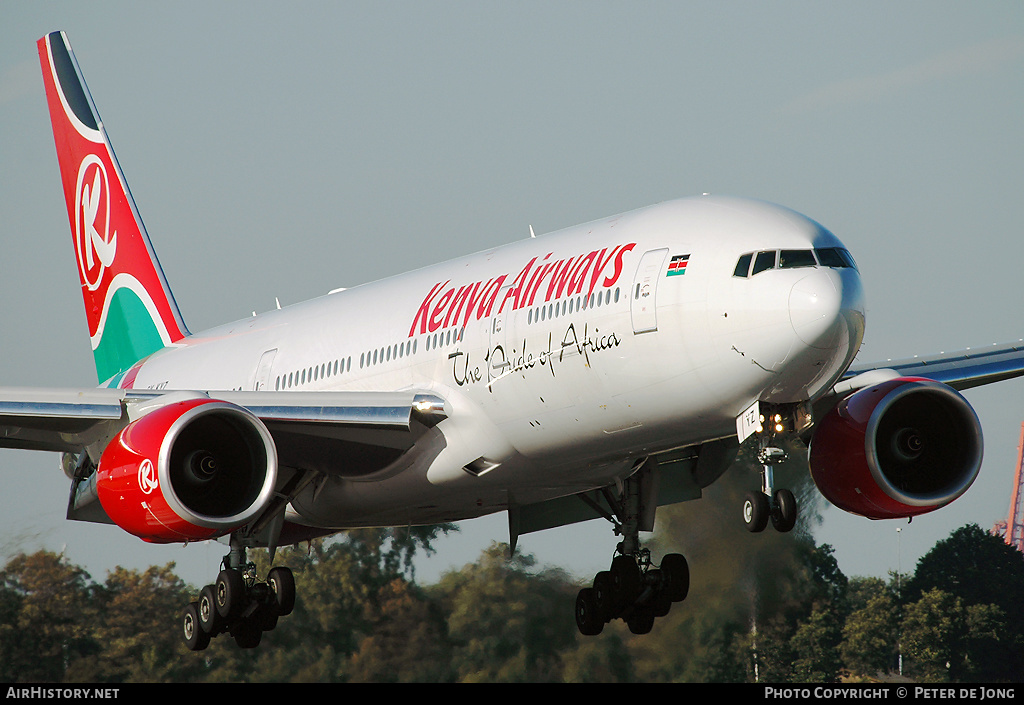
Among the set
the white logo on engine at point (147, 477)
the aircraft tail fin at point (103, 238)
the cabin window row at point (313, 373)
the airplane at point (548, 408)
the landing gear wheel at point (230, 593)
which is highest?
the aircraft tail fin at point (103, 238)

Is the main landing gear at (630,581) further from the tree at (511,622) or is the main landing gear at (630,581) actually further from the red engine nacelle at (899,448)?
the tree at (511,622)

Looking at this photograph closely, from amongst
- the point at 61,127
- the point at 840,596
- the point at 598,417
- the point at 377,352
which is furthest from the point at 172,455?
the point at 840,596

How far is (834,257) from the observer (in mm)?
15656

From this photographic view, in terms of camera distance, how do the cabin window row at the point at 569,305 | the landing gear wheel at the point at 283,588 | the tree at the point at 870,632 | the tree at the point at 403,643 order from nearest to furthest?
the cabin window row at the point at 569,305 < the landing gear wheel at the point at 283,588 < the tree at the point at 403,643 < the tree at the point at 870,632

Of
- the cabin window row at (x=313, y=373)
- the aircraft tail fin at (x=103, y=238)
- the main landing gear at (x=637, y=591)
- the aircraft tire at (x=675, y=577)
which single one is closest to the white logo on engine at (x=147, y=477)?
the cabin window row at (x=313, y=373)

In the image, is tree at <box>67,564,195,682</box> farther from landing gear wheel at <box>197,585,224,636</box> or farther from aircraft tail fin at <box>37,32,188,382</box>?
landing gear wheel at <box>197,585,224,636</box>

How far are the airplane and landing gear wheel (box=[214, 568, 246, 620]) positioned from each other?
33mm

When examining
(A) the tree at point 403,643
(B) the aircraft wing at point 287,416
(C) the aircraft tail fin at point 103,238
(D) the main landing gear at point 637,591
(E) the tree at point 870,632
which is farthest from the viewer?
(E) the tree at point 870,632

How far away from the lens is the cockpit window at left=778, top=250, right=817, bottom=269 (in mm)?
15547

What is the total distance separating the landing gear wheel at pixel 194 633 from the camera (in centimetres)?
2170

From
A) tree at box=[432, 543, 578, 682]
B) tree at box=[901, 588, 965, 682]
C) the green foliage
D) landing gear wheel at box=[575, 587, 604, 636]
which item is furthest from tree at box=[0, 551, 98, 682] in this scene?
tree at box=[901, 588, 965, 682]

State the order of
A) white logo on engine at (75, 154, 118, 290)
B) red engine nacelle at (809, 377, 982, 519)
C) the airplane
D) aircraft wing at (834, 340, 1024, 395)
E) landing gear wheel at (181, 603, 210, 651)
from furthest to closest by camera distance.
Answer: white logo on engine at (75, 154, 118, 290) < landing gear wheel at (181, 603, 210, 651) < aircraft wing at (834, 340, 1024, 395) < red engine nacelle at (809, 377, 982, 519) < the airplane

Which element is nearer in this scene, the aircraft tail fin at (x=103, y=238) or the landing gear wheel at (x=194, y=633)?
the landing gear wheel at (x=194, y=633)

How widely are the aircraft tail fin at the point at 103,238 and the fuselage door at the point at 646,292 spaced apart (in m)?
13.3
